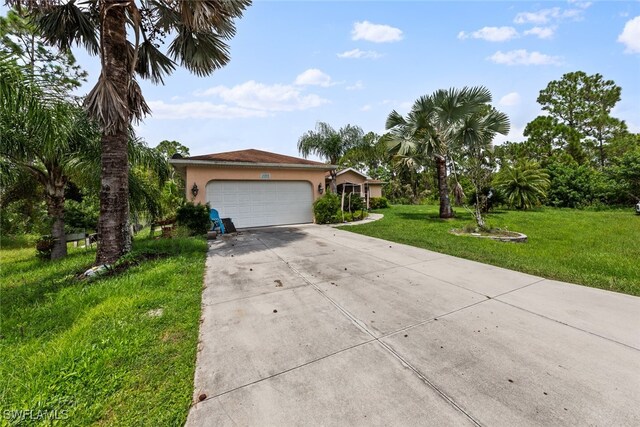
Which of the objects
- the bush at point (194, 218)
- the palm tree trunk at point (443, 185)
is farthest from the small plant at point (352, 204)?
the bush at point (194, 218)

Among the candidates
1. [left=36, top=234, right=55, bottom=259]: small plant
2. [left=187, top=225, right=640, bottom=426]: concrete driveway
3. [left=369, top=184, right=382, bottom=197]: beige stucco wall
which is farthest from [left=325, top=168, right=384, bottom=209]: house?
[left=187, top=225, right=640, bottom=426]: concrete driveway

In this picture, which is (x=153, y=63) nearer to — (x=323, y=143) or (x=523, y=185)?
(x=323, y=143)

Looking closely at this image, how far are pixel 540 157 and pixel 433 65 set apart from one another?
18852 mm

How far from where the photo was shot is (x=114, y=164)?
4793 millimetres

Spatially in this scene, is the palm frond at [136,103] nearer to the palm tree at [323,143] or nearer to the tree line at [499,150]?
the tree line at [499,150]

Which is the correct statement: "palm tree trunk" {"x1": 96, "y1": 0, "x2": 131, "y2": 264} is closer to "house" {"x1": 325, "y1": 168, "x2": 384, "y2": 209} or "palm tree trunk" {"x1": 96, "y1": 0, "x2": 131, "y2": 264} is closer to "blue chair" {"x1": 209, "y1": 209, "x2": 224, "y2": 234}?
"blue chair" {"x1": 209, "y1": 209, "x2": 224, "y2": 234}

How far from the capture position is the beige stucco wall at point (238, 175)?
9359 mm

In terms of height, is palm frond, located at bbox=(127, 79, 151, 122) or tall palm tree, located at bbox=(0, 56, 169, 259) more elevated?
palm frond, located at bbox=(127, 79, 151, 122)

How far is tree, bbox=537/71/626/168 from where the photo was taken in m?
21.8

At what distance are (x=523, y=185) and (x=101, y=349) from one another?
1841 centimetres

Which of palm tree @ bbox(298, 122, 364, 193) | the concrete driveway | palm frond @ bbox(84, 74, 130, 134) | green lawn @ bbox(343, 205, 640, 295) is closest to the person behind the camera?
the concrete driveway

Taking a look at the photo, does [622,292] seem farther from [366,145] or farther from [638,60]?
[366,145]

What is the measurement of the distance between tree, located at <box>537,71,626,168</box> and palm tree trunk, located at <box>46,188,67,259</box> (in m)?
32.6

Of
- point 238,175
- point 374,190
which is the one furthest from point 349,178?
point 238,175
